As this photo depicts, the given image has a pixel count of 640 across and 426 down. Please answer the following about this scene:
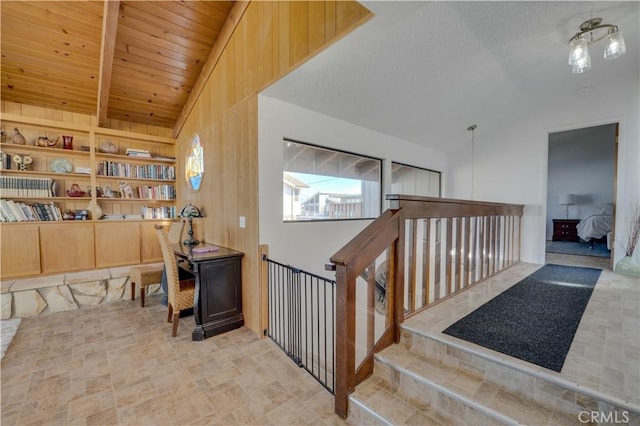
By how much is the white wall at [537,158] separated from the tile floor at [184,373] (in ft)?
5.03

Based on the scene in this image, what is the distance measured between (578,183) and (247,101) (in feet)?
28.4

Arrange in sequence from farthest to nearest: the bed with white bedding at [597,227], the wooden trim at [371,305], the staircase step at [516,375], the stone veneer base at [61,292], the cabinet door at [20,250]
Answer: the bed with white bedding at [597,227]
the cabinet door at [20,250]
the stone veneer base at [61,292]
the wooden trim at [371,305]
the staircase step at [516,375]

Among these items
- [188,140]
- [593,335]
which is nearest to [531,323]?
[593,335]

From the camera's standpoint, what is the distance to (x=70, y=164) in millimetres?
4047

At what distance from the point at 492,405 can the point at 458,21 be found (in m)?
2.75

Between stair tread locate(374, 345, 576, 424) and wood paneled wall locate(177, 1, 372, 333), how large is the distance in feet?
4.95

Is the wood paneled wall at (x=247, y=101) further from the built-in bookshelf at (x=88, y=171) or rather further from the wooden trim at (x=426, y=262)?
the wooden trim at (x=426, y=262)

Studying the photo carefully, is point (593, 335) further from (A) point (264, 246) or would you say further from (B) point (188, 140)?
(B) point (188, 140)

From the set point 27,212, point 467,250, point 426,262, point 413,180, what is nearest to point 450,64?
point 467,250

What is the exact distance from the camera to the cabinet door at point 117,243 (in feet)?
13.4

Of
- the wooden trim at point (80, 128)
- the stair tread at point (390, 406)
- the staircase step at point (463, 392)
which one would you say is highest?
the wooden trim at point (80, 128)

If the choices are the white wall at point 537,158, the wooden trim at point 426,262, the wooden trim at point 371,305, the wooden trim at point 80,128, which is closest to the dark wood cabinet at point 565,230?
the white wall at point 537,158

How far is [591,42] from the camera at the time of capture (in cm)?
250

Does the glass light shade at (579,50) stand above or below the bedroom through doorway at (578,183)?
above
